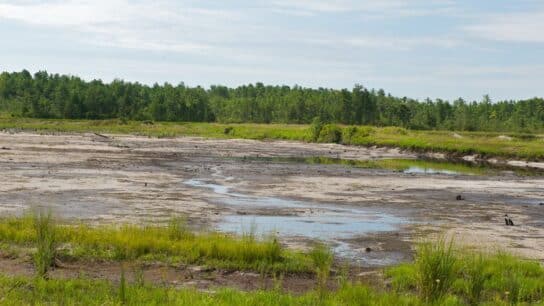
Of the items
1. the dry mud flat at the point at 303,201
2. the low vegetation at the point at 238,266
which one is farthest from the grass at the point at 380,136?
the low vegetation at the point at 238,266

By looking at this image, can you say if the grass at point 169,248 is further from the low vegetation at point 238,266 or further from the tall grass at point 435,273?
the tall grass at point 435,273

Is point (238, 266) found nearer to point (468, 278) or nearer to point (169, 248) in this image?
point (169, 248)

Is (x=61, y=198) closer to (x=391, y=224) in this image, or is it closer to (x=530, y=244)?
(x=391, y=224)

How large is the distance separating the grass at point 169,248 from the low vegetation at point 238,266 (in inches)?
1.0

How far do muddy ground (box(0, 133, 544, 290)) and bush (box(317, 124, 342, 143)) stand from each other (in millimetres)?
56277

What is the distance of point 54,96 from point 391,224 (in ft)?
576

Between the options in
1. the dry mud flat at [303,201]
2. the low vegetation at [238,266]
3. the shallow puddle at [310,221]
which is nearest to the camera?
the low vegetation at [238,266]

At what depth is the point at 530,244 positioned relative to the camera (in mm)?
20047

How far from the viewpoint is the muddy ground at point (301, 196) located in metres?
21.3

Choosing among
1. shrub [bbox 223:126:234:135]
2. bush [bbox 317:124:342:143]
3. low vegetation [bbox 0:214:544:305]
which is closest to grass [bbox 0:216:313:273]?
low vegetation [bbox 0:214:544:305]

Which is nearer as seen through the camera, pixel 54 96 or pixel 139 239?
pixel 139 239

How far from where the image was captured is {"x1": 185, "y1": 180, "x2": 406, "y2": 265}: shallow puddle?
19534 mm

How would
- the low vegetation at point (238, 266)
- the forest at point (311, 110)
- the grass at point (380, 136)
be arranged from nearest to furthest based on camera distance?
the low vegetation at point (238, 266) < the grass at point (380, 136) < the forest at point (311, 110)

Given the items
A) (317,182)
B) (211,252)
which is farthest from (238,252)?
(317,182)
